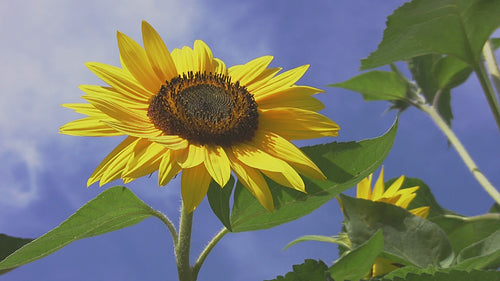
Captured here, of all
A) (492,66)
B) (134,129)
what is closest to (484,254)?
(134,129)

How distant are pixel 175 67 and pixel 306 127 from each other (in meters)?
0.42

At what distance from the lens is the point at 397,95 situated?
3.07 meters

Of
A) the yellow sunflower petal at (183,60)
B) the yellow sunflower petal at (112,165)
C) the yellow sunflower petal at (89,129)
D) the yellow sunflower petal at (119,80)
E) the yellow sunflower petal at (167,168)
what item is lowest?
the yellow sunflower petal at (167,168)

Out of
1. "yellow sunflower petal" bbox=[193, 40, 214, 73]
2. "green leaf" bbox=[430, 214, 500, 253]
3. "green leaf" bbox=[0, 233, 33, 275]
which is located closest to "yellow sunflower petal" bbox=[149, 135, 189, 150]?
"yellow sunflower petal" bbox=[193, 40, 214, 73]

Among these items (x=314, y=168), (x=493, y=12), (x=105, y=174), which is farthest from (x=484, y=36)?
(x=105, y=174)

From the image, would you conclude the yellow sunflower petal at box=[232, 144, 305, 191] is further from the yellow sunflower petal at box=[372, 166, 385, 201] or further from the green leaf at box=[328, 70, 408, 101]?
the green leaf at box=[328, 70, 408, 101]

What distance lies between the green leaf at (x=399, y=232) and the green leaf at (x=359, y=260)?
1.02ft

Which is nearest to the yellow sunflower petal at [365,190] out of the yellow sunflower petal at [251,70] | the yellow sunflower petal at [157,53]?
the yellow sunflower petal at [251,70]

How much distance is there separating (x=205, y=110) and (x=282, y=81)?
9.4 inches

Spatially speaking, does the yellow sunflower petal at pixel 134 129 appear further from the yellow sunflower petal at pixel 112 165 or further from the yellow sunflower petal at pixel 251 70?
the yellow sunflower petal at pixel 251 70

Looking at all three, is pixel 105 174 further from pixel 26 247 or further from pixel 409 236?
pixel 409 236

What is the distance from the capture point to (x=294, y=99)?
1.57 metres

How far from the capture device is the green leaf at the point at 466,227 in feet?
7.27

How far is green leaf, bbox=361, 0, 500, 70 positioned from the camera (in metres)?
1.95
